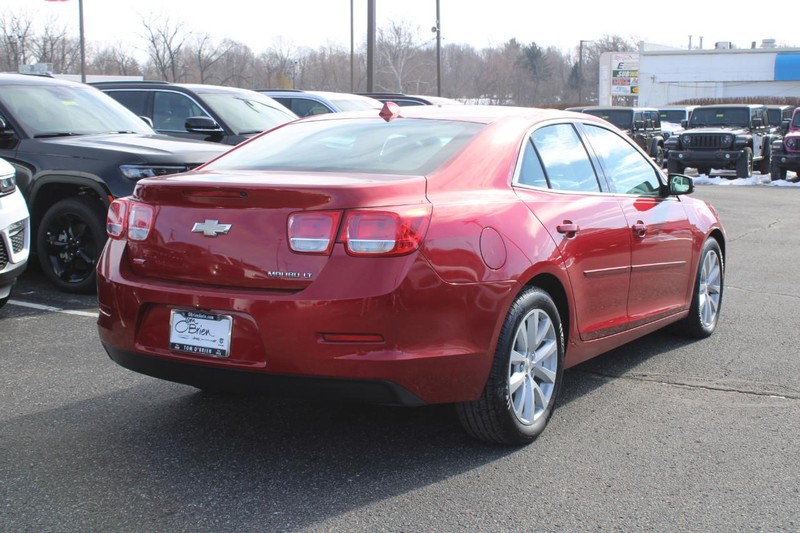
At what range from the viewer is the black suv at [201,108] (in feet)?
36.3

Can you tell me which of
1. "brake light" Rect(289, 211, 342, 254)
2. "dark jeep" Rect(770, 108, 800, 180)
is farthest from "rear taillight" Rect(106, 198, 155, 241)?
"dark jeep" Rect(770, 108, 800, 180)

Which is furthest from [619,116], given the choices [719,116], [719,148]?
[719,148]

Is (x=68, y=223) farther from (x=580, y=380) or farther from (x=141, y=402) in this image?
(x=580, y=380)

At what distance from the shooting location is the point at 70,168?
7949mm

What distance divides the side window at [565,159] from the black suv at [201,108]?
617 centimetres

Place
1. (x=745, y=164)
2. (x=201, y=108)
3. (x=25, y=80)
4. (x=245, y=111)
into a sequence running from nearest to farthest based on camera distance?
1. (x=25, y=80)
2. (x=201, y=108)
3. (x=245, y=111)
4. (x=745, y=164)

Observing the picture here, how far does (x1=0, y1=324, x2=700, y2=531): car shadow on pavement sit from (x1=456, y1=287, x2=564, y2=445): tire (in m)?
0.12

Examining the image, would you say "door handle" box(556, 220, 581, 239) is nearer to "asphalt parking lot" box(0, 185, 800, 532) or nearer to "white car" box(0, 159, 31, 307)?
"asphalt parking lot" box(0, 185, 800, 532)

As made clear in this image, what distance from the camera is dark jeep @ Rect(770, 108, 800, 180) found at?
22391mm

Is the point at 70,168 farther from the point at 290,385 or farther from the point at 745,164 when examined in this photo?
the point at 745,164

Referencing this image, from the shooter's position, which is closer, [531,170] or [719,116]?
[531,170]

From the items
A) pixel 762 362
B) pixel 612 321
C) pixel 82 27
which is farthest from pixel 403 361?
pixel 82 27

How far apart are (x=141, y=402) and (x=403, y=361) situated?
6.06ft

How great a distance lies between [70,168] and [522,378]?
5.07 m
